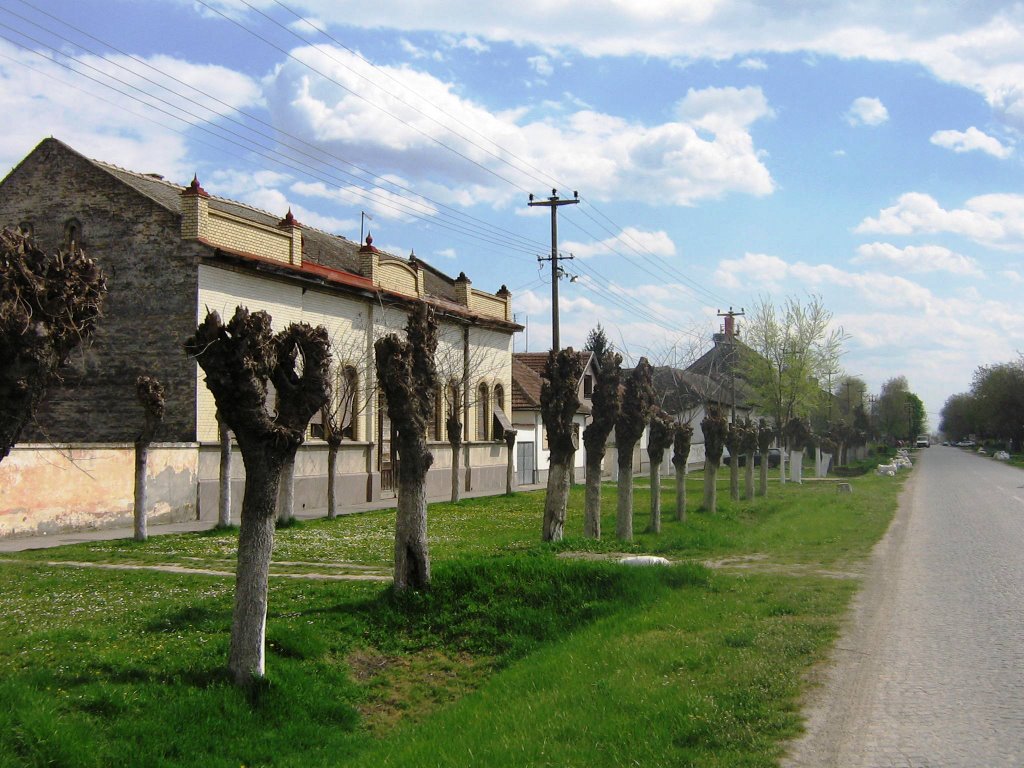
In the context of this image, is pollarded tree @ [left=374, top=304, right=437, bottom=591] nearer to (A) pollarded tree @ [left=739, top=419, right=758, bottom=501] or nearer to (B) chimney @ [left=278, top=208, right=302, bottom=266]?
(B) chimney @ [left=278, top=208, right=302, bottom=266]

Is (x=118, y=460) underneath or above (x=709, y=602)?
above

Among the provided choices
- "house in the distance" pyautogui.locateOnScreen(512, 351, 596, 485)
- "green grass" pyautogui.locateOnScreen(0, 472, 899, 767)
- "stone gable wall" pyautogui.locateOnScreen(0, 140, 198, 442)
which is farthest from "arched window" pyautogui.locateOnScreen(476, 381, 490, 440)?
"green grass" pyautogui.locateOnScreen(0, 472, 899, 767)

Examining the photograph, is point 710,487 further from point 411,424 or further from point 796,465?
point 796,465

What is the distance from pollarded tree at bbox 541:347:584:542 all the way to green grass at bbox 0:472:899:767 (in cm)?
116

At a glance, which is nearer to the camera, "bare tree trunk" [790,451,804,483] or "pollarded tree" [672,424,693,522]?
"pollarded tree" [672,424,693,522]

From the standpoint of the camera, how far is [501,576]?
40.1ft

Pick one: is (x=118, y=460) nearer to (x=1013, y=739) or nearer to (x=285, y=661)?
(x=285, y=661)

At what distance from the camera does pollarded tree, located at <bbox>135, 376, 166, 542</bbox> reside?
18.5 metres

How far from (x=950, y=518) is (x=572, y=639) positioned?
17.4 m

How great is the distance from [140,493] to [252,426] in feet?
37.5

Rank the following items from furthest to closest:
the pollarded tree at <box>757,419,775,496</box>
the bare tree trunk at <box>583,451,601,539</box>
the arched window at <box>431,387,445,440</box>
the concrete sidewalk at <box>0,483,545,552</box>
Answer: the arched window at <box>431,387,445,440</box>
the pollarded tree at <box>757,419,775,496</box>
the bare tree trunk at <box>583,451,601,539</box>
the concrete sidewalk at <box>0,483,545,552</box>

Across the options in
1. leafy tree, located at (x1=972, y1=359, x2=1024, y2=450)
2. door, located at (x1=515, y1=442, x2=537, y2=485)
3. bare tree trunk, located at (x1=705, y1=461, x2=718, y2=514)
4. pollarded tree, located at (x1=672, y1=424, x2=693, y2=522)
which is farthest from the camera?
leafy tree, located at (x1=972, y1=359, x2=1024, y2=450)

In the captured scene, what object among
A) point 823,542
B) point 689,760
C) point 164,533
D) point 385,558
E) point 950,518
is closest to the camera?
point 689,760

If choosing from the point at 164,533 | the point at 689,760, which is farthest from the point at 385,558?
the point at 689,760
